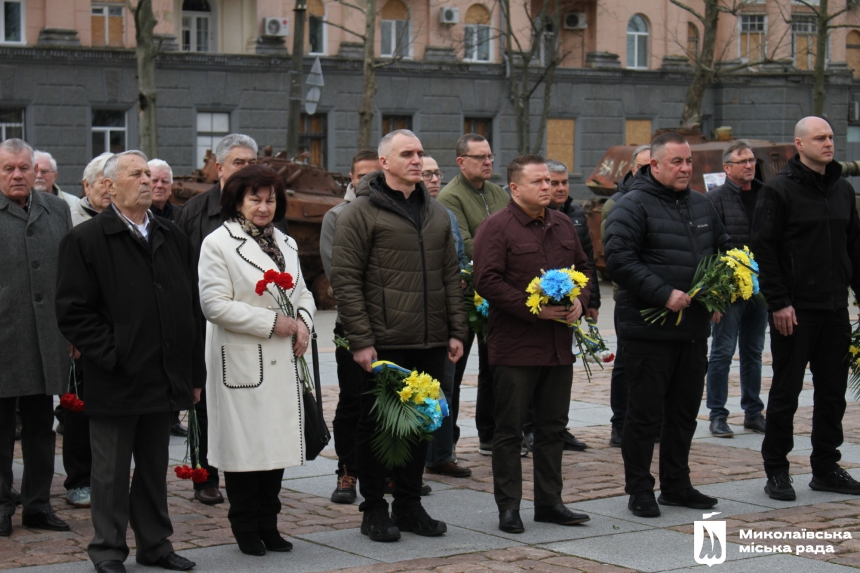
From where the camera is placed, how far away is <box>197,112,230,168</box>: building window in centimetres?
3384

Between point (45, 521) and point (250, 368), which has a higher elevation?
point (250, 368)

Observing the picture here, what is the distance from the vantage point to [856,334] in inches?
299

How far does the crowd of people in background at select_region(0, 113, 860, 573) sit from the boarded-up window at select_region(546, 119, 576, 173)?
3133 cm

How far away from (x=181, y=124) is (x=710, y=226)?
27600mm

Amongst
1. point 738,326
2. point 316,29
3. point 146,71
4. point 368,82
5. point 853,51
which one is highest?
point 853,51

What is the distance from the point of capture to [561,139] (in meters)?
39.5

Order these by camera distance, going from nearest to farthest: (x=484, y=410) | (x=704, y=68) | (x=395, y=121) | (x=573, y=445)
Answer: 1. (x=484, y=410)
2. (x=573, y=445)
3. (x=704, y=68)
4. (x=395, y=121)

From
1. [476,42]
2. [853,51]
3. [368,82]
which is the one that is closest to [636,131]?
[476,42]

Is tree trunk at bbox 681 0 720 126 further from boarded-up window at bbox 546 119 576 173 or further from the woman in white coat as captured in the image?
the woman in white coat

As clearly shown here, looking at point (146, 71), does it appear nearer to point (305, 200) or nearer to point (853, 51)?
point (305, 200)

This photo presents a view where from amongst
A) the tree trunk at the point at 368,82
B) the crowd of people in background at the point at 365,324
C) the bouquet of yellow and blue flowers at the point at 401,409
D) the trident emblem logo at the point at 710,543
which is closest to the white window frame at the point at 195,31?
the tree trunk at the point at 368,82

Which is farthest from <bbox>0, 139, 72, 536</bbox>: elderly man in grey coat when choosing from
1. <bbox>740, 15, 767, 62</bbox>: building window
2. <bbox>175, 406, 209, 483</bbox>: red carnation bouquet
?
<bbox>740, 15, 767, 62</bbox>: building window

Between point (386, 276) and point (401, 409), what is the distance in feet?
2.31

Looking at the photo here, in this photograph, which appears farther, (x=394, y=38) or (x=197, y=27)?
(x=394, y=38)
